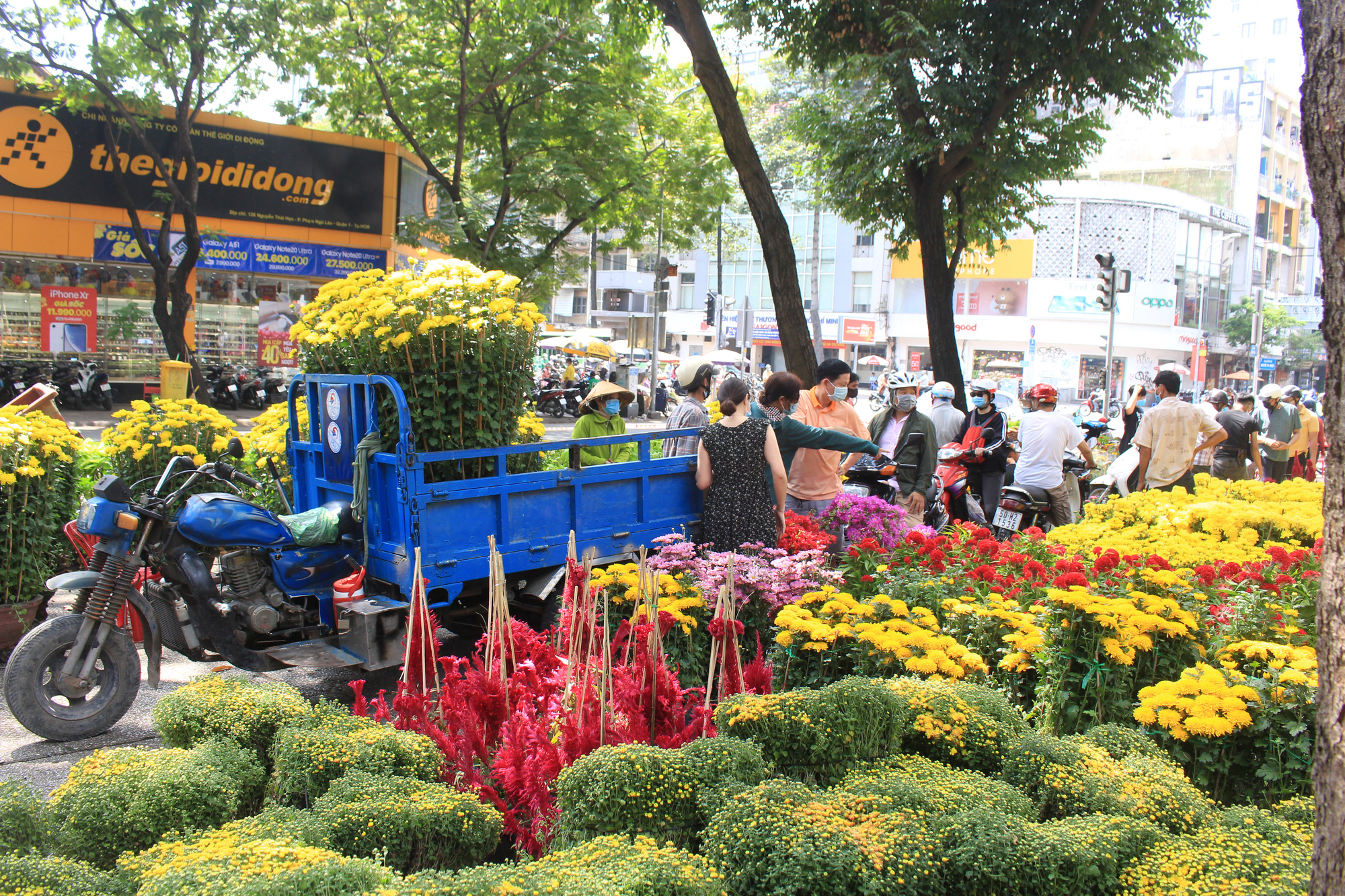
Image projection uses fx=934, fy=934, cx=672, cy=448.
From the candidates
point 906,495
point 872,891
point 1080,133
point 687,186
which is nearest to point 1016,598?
point 872,891

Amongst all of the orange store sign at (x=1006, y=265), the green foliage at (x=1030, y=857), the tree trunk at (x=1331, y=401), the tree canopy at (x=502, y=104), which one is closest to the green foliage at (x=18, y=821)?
the green foliage at (x=1030, y=857)

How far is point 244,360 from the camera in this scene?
2261 cm

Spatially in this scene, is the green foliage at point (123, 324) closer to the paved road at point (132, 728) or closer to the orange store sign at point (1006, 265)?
the paved road at point (132, 728)

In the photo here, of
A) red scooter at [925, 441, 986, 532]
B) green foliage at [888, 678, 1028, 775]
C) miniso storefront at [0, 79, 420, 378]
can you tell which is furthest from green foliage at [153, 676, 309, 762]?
miniso storefront at [0, 79, 420, 378]

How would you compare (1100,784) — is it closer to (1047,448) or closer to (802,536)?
(802,536)

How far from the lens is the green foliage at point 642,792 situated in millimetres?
2785

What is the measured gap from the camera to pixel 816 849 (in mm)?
2506

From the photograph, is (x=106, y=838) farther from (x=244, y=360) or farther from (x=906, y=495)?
(x=244, y=360)

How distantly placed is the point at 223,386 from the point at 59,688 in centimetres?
1847

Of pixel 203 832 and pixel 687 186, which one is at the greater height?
pixel 687 186

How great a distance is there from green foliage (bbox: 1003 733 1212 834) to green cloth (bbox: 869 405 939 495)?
14.7 ft

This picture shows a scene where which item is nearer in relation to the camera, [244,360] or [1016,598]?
[1016,598]

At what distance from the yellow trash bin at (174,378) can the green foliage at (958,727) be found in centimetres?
1266

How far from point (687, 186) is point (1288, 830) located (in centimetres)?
1770
